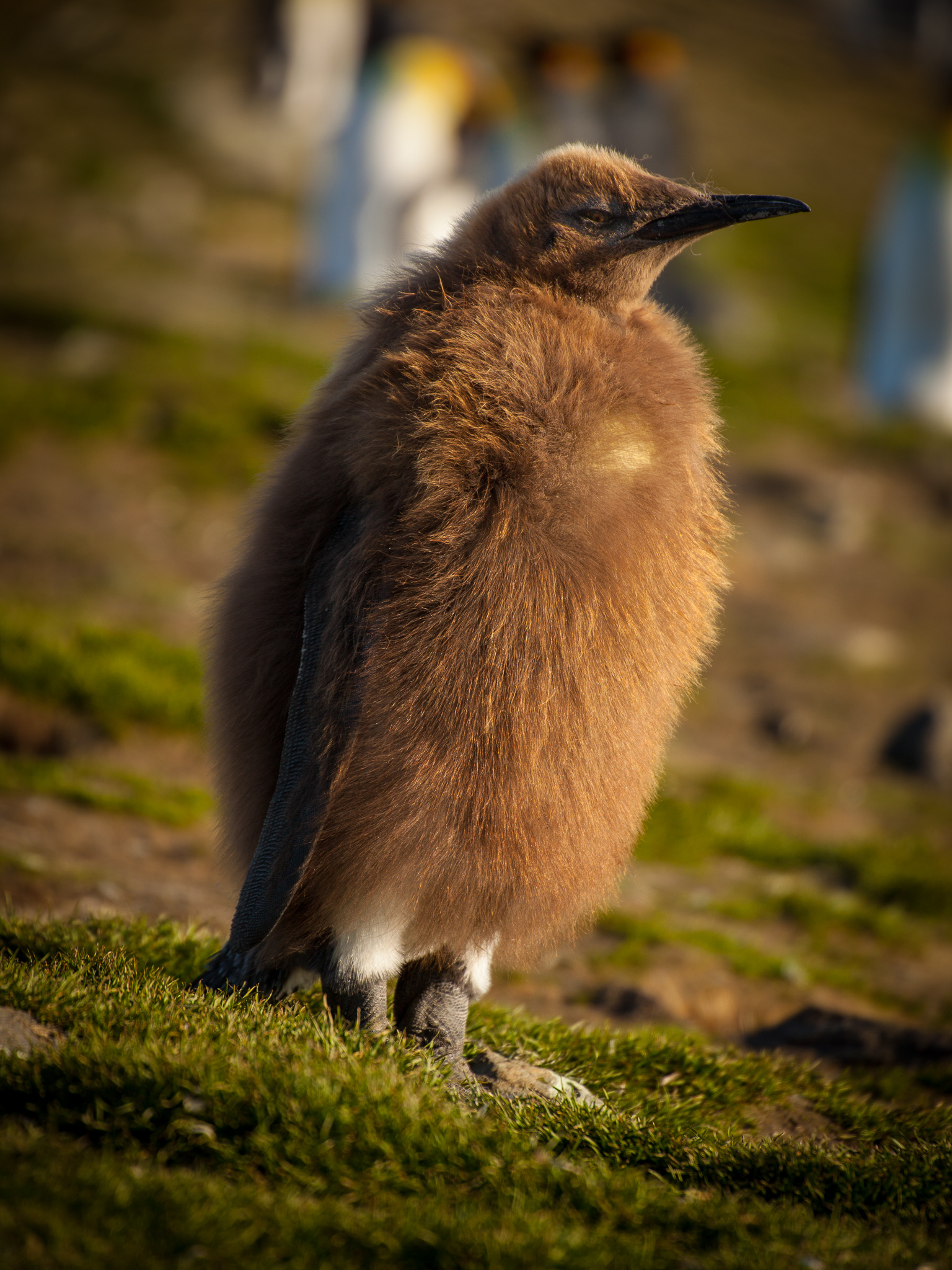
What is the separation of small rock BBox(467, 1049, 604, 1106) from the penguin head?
88.2 inches

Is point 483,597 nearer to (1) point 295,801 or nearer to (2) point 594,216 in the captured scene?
(1) point 295,801

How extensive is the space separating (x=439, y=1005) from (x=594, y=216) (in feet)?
7.40

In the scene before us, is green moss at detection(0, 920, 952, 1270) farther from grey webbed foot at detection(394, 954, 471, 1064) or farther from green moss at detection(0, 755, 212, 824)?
green moss at detection(0, 755, 212, 824)

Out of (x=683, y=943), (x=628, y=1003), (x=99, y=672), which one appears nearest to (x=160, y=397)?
(x=99, y=672)

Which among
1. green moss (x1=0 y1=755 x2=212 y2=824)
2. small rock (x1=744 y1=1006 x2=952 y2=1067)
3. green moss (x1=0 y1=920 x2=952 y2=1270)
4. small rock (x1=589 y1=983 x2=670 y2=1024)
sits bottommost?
green moss (x1=0 y1=755 x2=212 y2=824)

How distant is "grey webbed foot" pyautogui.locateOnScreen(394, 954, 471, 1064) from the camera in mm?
3217

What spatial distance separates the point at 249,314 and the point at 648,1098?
508 inches

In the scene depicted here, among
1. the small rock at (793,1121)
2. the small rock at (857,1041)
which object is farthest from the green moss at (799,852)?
the small rock at (793,1121)

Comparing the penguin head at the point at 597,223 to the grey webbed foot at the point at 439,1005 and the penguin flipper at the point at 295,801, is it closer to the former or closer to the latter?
the penguin flipper at the point at 295,801

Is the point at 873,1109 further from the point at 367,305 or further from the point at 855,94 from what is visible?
the point at 855,94

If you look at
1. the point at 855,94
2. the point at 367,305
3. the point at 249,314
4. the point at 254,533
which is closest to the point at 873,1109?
the point at 254,533

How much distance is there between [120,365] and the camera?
11289 mm

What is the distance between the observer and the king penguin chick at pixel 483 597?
9.37ft

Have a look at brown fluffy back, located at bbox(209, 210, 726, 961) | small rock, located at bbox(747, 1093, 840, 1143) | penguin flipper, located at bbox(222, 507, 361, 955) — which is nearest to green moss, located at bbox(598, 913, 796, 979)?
small rock, located at bbox(747, 1093, 840, 1143)
